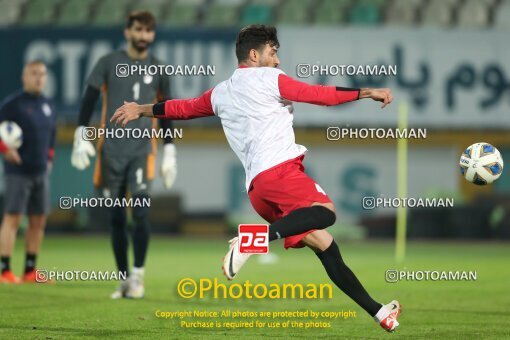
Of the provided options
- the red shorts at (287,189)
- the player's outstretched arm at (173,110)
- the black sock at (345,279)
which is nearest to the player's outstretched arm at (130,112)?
the player's outstretched arm at (173,110)

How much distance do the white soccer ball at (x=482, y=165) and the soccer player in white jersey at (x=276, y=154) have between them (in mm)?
1670

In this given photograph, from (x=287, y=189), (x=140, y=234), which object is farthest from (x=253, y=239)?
(x=140, y=234)

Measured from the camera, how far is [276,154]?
285 inches

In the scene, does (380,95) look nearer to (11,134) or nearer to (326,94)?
(326,94)

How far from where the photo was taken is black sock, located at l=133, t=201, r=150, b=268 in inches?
392

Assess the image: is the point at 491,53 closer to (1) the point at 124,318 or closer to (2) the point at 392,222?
(2) the point at 392,222

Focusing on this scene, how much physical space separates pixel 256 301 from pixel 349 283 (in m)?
2.88

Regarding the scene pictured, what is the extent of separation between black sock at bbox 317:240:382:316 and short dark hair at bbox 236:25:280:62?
4.60 feet

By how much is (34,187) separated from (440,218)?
1221cm

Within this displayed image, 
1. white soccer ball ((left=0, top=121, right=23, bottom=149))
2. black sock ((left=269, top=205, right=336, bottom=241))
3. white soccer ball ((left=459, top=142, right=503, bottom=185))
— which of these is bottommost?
black sock ((left=269, top=205, right=336, bottom=241))

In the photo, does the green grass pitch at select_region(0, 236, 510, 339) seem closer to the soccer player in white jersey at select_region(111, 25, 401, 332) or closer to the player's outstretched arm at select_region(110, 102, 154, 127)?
the soccer player in white jersey at select_region(111, 25, 401, 332)

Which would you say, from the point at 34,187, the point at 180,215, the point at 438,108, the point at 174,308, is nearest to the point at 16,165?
the point at 34,187

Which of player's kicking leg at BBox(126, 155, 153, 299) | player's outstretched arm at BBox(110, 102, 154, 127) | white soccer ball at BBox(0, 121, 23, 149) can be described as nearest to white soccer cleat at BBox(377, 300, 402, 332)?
player's outstretched arm at BBox(110, 102, 154, 127)

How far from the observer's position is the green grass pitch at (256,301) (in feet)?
24.9
